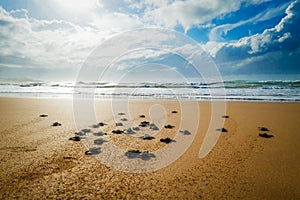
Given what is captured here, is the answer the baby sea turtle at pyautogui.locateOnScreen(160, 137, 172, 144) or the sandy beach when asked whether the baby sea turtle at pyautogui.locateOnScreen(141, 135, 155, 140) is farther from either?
the baby sea turtle at pyautogui.locateOnScreen(160, 137, 172, 144)

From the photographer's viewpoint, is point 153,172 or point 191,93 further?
point 191,93

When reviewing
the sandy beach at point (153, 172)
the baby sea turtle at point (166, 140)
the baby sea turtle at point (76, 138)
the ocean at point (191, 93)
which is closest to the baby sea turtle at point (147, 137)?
the sandy beach at point (153, 172)

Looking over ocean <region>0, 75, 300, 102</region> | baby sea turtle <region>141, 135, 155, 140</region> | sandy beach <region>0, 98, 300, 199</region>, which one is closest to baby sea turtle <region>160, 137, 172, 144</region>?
sandy beach <region>0, 98, 300, 199</region>

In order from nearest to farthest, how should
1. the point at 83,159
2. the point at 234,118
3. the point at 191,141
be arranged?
the point at 83,159 < the point at 191,141 < the point at 234,118

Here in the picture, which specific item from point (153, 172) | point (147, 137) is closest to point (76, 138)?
point (147, 137)

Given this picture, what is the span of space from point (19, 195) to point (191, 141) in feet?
17.5

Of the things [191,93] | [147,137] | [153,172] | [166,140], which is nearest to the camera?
[153,172]

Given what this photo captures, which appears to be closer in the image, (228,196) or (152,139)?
(228,196)

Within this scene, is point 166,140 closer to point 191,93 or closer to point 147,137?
point 147,137

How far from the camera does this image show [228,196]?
4.17m

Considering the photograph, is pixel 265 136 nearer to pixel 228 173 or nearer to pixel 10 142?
pixel 228 173

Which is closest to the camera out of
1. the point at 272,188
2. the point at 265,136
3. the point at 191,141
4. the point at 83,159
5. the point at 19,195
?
the point at 19,195

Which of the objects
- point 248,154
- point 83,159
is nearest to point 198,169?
point 248,154

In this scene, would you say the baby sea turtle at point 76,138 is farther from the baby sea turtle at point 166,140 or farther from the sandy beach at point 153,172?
the baby sea turtle at point 166,140
